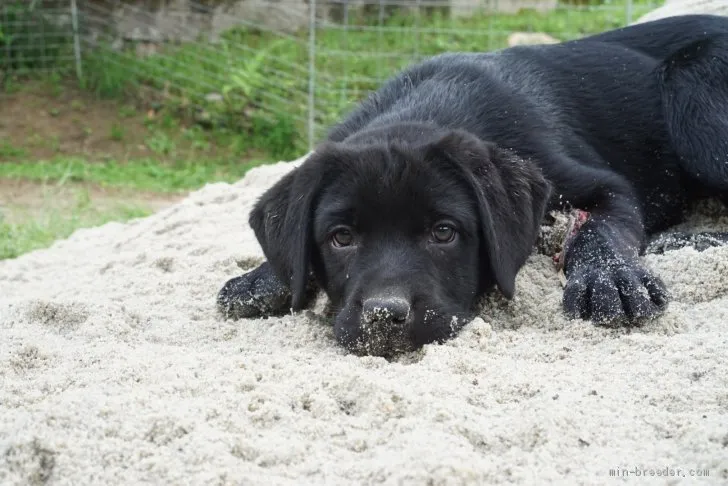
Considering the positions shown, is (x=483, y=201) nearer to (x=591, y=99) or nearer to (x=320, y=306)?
(x=320, y=306)

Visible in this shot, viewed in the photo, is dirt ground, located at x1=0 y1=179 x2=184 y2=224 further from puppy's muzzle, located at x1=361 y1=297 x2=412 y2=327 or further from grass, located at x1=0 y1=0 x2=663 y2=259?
puppy's muzzle, located at x1=361 y1=297 x2=412 y2=327

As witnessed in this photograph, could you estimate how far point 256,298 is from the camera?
4.04 metres

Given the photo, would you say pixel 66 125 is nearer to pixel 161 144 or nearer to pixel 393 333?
pixel 161 144

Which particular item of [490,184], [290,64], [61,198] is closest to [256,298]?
[490,184]

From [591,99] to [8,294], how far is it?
3.33m

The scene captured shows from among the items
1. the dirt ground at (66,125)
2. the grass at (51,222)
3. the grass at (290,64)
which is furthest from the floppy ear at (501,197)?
the dirt ground at (66,125)

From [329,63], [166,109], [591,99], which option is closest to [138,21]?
[166,109]

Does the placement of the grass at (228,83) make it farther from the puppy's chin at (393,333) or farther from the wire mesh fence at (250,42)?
the puppy's chin at (393,333)

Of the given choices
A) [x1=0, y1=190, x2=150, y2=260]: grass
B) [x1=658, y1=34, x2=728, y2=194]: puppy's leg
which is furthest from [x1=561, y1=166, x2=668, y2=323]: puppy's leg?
[x1=0, y1=190, x2=150, y2=260]: grass

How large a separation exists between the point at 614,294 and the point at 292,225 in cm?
124

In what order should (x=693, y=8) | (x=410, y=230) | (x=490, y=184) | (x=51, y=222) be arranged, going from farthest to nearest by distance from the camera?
(x=51, y=222) < (x=693, y=8) < (x=490, y=184) < (x=410, y=230)

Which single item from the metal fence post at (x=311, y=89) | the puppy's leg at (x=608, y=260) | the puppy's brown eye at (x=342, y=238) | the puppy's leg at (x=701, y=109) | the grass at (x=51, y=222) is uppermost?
the puppy's leg at (x=701, y=109)

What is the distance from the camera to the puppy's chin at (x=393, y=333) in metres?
3.17

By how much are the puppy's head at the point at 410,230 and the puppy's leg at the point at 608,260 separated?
0.83ft
